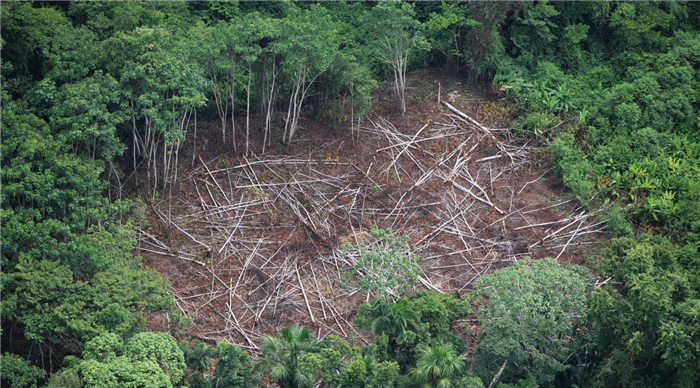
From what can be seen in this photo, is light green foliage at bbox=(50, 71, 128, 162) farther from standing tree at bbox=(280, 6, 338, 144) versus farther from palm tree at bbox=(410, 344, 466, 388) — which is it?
palm tree at bbox=(410, 344, 466, 388)

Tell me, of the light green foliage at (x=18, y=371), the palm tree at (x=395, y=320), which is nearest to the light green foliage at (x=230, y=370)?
the palm tree at (x=395, y=320)

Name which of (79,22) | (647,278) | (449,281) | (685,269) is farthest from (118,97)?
(685,269)

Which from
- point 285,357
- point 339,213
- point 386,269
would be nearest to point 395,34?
point 339,213

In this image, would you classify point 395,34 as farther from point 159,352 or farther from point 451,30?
point 159,352

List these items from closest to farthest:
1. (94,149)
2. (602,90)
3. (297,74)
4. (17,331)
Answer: (17,331) → (94,149) → (297,74) → (602,90)

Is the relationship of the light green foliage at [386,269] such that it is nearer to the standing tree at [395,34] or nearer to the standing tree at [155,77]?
the standing tree at [155,77]

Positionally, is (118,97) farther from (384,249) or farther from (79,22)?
(384,249)
